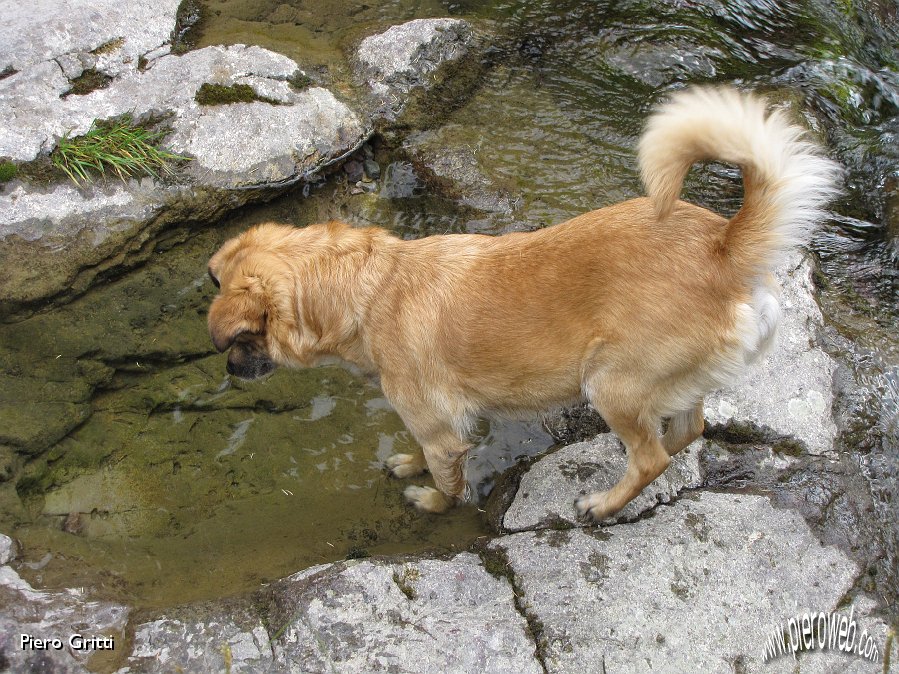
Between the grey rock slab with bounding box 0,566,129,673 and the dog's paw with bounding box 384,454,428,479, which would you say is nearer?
the grey rock slab with bounding box 0,566,129,673

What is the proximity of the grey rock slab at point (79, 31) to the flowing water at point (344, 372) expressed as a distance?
19.8 inches

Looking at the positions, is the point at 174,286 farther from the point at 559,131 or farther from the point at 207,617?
the point at 559,131

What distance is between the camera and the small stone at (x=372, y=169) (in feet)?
16.7

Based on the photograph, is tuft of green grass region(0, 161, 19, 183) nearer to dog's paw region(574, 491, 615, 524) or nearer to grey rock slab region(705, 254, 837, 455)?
dog's paw region(574, 491, 615, 524)

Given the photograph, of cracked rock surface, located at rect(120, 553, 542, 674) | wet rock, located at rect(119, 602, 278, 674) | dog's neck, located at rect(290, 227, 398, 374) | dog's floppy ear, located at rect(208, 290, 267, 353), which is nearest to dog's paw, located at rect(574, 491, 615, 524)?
cracked rock surface, located at rect(120, 553, 542, 674)

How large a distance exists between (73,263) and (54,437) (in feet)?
3.32

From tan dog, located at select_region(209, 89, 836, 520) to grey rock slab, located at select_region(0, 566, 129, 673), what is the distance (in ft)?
3.92

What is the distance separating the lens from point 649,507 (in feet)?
11.1

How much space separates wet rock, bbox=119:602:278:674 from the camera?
2.65 m

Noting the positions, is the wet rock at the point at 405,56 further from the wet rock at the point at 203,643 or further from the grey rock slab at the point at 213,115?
the wet rock at the point at 203,643

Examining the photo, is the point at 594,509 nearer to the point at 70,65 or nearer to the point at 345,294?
the point at 345,294

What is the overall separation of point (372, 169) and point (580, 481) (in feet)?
9.02

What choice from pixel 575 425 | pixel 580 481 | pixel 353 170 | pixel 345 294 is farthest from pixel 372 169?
pixel 580 481

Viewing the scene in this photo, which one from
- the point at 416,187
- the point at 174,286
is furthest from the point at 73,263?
the point at 416,187
